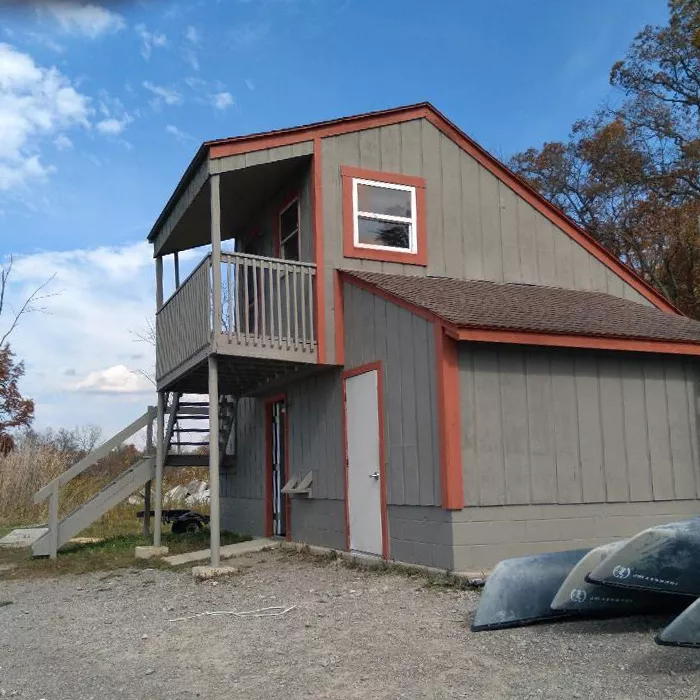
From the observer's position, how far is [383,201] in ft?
36.0

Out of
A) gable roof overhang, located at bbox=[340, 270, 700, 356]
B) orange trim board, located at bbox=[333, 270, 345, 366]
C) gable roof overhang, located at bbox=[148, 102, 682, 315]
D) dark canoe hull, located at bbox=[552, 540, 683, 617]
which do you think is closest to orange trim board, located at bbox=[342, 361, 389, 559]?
orange trim board, located at bbox=[333, 270, 345, 366]

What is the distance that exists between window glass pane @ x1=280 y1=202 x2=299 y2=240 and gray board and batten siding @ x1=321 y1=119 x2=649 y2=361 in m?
1.05

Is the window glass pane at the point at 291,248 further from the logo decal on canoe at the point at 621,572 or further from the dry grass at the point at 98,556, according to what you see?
the logo decal on canoe at the point at 621,572

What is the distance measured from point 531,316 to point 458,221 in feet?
9.08

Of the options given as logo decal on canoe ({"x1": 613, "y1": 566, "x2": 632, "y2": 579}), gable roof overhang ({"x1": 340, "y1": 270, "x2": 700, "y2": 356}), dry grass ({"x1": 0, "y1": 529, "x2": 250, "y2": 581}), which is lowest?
dry grass ({"x1": 0, "y1": 529, "x2": 250, "y2": 581})

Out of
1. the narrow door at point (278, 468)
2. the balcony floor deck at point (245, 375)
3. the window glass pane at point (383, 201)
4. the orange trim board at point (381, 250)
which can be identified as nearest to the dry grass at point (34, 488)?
the balcony floor deck at point (245, 375)

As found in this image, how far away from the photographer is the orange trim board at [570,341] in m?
8.09

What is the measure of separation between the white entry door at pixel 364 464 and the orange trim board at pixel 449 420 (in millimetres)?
1316

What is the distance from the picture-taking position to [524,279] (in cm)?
1165

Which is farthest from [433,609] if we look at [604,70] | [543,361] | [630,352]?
[604,70]

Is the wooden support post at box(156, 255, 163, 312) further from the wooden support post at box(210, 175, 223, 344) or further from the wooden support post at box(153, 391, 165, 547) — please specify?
the wooden support post at box(210, 175, 223, 344)

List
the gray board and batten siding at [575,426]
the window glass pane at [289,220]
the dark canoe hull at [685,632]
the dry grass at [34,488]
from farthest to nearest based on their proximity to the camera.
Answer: the dry grass at [34,488] < the window glass pane at [289,220] < the gray board and batten siding at [575,426] < the dark canoe hull at [685,632]

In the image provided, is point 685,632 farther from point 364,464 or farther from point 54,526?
point 54,526

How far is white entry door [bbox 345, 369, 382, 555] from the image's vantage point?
30.5ft
